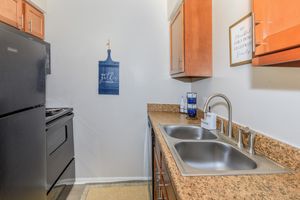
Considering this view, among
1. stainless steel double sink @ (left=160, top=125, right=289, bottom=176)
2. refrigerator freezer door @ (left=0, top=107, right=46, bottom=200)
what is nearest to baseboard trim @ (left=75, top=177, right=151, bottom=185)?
refrigerator freezer door @ (left=0, top=107, right=46, bottom=200)

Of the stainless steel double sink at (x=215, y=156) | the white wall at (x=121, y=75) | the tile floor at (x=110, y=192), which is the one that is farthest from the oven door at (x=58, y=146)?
the stainless steel double sink at (x=215, y=156)

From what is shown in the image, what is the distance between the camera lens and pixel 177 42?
2.21 m

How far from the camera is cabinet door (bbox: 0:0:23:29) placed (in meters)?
1.72

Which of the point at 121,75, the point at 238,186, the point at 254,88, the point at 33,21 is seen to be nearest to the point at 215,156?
the point at 254,88

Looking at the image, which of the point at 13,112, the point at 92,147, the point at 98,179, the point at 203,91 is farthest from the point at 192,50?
the point at 98,179

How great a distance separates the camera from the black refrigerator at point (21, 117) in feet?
3.21

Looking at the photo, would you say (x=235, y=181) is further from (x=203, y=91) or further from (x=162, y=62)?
(x=162, y=62)

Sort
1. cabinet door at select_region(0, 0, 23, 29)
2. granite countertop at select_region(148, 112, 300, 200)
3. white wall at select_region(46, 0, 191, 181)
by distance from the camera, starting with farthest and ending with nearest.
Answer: white wall at select_region(46, 0, 191, 181), cabinet door at select_region(0, 0, 23, 29), granite countertop at select_region(148, 112, 300, 200)

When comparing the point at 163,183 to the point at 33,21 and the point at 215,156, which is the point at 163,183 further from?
the point at 33,21

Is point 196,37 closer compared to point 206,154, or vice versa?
point 206,154

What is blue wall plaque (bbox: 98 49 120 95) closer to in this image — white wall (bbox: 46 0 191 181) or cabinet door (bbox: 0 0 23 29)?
white wall (bbox: 46 0 191 181)

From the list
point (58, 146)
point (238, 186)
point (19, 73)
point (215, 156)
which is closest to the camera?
point (238, 186)

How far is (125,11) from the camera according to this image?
259 centimetres

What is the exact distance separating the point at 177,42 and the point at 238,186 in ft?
5.58
